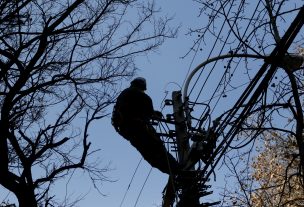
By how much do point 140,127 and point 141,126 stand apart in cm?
2

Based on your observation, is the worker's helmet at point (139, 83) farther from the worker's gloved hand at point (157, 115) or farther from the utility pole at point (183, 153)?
the worker's gloved hand at point (157, 115)

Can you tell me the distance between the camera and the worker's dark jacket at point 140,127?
20.8 feet

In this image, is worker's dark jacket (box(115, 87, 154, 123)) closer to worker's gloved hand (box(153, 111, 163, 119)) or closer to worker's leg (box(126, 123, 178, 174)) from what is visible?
worker's gloved hand (box(153, 111, 163, 119))

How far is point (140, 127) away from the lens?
6.38 metres

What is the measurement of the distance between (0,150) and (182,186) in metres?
2.83

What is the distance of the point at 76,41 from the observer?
28.0ft

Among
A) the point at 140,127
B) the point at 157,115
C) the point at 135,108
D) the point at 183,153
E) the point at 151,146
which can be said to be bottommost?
the point at 183,153

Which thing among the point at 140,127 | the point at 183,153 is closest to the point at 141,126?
the point at 140,127

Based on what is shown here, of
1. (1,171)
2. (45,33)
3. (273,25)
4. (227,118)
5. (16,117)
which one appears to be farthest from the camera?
(16,117)

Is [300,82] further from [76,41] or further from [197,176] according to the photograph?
[76,41]

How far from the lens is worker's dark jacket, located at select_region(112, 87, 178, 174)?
6.34 m

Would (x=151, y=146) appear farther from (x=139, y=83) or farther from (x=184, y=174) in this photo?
(x=139, y=83)

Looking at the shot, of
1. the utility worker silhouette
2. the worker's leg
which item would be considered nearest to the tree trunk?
the utility worker silhouette

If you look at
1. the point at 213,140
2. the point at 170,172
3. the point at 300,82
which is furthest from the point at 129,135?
the point at 300,82
